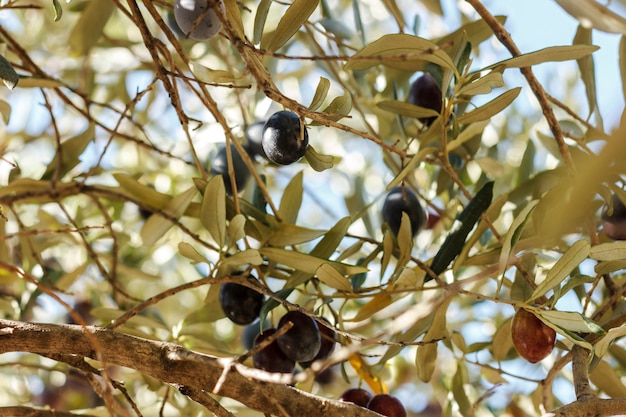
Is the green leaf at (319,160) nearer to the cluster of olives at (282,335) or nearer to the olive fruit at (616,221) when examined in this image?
the cluster of olives at (282,335)

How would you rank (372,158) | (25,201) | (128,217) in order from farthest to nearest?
1. (372,158)
2. (128,217)
3. (25,201)

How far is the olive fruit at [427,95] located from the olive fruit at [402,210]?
13cm

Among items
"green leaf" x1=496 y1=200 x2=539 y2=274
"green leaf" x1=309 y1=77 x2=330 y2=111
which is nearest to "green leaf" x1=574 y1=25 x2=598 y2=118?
"green leaf" x1=496 y1=200 x2=539 y2=274

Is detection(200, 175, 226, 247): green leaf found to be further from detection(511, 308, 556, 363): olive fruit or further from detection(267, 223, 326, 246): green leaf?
detection(511, 308, 556, 363): olive fruit

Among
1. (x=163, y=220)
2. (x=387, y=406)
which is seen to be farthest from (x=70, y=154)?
(x=387, y=406)

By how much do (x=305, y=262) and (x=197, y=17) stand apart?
36cm

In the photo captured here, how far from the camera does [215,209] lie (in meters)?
1.07

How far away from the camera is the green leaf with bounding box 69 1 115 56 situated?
140 cm

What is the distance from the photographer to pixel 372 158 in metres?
2.36

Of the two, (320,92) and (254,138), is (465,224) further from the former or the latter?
(254,138)

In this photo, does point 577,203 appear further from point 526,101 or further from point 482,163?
point 526,101

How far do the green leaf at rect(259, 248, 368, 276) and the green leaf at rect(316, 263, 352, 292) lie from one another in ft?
0.04

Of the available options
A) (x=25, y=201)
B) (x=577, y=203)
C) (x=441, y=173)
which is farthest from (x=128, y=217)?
(x=577, y=203)

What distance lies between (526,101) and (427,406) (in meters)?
1.01
